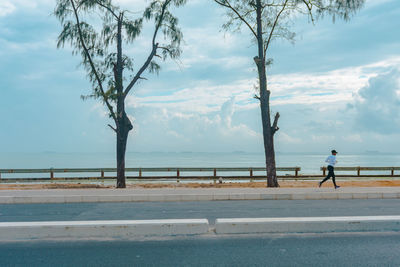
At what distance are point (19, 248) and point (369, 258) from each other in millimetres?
5669

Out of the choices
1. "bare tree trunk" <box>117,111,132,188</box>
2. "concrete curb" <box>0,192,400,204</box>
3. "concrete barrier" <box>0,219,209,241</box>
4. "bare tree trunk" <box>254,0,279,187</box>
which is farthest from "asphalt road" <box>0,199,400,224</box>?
"bare tree trunk" <box>117,111,132,188</box>

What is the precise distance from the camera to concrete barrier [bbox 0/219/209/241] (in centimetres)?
688

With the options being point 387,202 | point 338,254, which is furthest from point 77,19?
point 338,254

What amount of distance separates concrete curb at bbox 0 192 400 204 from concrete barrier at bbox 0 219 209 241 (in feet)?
18.3

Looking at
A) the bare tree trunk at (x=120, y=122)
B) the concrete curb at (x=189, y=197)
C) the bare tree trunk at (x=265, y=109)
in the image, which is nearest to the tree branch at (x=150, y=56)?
the bare tree trunk at (x=120, y=122)

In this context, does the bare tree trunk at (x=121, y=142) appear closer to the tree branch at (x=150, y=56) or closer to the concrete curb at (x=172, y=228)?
the tree branch at (x=150, y=56)

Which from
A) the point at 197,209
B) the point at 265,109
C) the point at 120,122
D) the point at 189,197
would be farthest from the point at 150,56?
the point at 197,209

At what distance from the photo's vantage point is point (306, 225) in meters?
7.28

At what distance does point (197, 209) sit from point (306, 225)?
402cm

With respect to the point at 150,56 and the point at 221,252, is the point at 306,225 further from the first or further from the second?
the point at 150,56

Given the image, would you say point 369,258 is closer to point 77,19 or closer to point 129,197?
point 129,197

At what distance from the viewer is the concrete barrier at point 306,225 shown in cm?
Answer: 711

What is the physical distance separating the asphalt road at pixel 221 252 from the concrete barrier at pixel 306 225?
0.85 feet

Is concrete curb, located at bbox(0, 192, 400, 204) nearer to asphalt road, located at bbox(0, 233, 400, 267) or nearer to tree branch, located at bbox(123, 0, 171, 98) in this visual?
asphalt road, located at bbox(0, 233, 400, 267)
